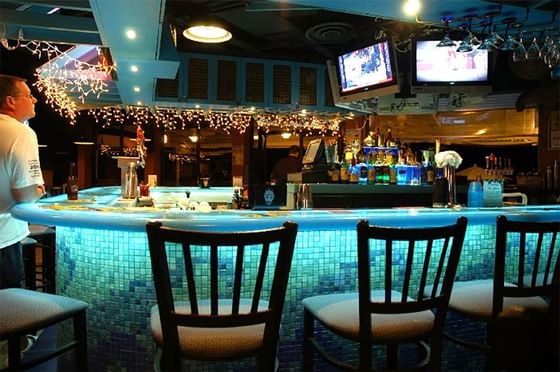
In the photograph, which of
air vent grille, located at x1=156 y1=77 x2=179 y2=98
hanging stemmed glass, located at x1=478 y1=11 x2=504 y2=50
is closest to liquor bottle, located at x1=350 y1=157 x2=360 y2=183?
hanging stemmed glass, located at x1=478 y1=11 x2=504 y2=50

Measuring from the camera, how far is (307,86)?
22.2 feet

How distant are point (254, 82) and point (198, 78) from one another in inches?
32.5

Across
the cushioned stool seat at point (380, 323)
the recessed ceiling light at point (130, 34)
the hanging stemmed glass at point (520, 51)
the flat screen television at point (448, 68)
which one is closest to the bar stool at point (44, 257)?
the recessed ceiling light at point (130, 34)

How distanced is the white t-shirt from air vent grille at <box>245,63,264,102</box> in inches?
171

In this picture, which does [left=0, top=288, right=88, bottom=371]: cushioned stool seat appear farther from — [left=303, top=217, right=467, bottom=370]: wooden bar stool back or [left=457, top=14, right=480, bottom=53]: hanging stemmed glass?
[left=457, top=14, right=480, bottom=53]: hanging stemmed glass

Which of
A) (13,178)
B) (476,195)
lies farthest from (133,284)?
(476,195)

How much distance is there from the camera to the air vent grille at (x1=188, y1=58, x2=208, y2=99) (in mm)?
6340

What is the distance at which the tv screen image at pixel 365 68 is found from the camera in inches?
176

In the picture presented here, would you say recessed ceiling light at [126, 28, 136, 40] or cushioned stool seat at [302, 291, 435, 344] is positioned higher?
recessed ceiling light at [126, 28, 136, 40]

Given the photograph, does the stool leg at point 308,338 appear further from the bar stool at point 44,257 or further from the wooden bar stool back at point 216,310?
the bar stool at point 44,257

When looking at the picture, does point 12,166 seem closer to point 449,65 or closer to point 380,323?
point 380,323

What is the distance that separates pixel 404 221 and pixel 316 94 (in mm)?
5098

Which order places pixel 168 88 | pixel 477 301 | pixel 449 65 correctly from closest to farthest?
pixel 477 301 → pixel 449 65 → pixel 168 88

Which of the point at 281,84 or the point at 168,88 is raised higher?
the point at 281,84
